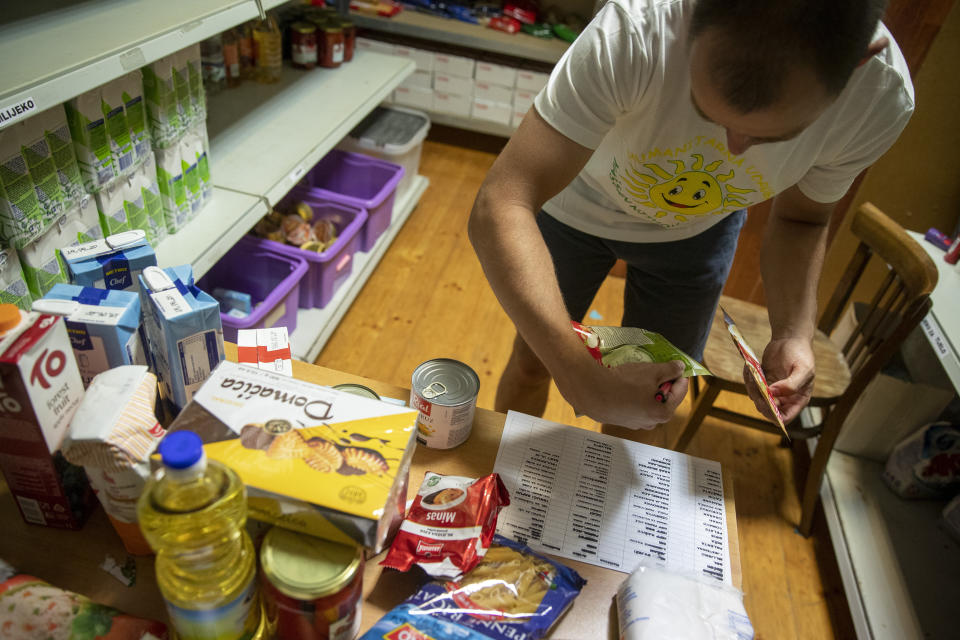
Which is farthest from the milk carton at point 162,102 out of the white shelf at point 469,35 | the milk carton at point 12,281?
the white shelf at point 469,35

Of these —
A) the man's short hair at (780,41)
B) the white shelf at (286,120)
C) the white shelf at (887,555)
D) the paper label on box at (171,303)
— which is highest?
the man's short hair at (780,41)

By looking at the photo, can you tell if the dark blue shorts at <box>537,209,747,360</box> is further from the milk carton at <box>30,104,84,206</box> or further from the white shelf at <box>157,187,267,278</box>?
the milk carton at <box>30,104,84,206</box>

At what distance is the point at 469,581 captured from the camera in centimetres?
71

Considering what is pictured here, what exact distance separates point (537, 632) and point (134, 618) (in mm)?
435

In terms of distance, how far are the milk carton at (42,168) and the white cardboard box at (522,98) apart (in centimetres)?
254

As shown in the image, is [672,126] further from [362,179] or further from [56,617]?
[362,179]

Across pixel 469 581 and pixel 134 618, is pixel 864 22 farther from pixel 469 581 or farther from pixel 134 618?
pixel 134 618

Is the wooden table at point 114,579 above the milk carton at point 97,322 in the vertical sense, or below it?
below

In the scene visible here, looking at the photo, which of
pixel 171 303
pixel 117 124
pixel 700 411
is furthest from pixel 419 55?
pixel 171 303

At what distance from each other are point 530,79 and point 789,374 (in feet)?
8.29

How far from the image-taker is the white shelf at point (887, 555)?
154cm

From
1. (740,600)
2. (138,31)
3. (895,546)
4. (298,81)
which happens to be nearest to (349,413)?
(740,600)

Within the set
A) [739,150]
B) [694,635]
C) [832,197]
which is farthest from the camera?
[832,197]

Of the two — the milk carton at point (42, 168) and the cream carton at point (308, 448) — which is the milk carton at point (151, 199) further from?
the cream carton at point (308, 448)
